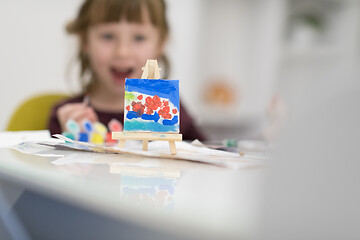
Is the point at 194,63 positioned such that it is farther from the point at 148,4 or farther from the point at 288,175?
the point at 288,175

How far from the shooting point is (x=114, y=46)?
116 centimetres

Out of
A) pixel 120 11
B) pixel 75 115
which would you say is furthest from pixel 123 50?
pixel 75 115

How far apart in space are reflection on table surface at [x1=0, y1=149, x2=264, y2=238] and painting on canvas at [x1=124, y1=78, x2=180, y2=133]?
7 cm

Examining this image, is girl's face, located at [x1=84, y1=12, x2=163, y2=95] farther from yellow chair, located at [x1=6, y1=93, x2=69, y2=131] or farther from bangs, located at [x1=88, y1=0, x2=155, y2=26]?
yellow chair, located at [x1=6, y1=93, x2=69, y2=131]

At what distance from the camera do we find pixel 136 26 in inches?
46.2

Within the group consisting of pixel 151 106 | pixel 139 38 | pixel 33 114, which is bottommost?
pixel 33 114

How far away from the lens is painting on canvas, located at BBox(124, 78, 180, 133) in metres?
0.53

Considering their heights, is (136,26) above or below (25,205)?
above

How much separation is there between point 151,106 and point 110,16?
28.8 inches

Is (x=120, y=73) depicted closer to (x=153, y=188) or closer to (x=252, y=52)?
(x=153, y=188)

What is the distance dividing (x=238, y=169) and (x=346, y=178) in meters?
0.22

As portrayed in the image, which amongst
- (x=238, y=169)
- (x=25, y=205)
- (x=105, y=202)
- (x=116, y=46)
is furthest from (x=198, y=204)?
(x=116, y=46)

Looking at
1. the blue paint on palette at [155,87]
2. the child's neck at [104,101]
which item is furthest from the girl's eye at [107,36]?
the blue paint on palette at [155,87]

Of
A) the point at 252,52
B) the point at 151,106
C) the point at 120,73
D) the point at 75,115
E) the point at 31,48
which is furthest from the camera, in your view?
the point at 252,52
